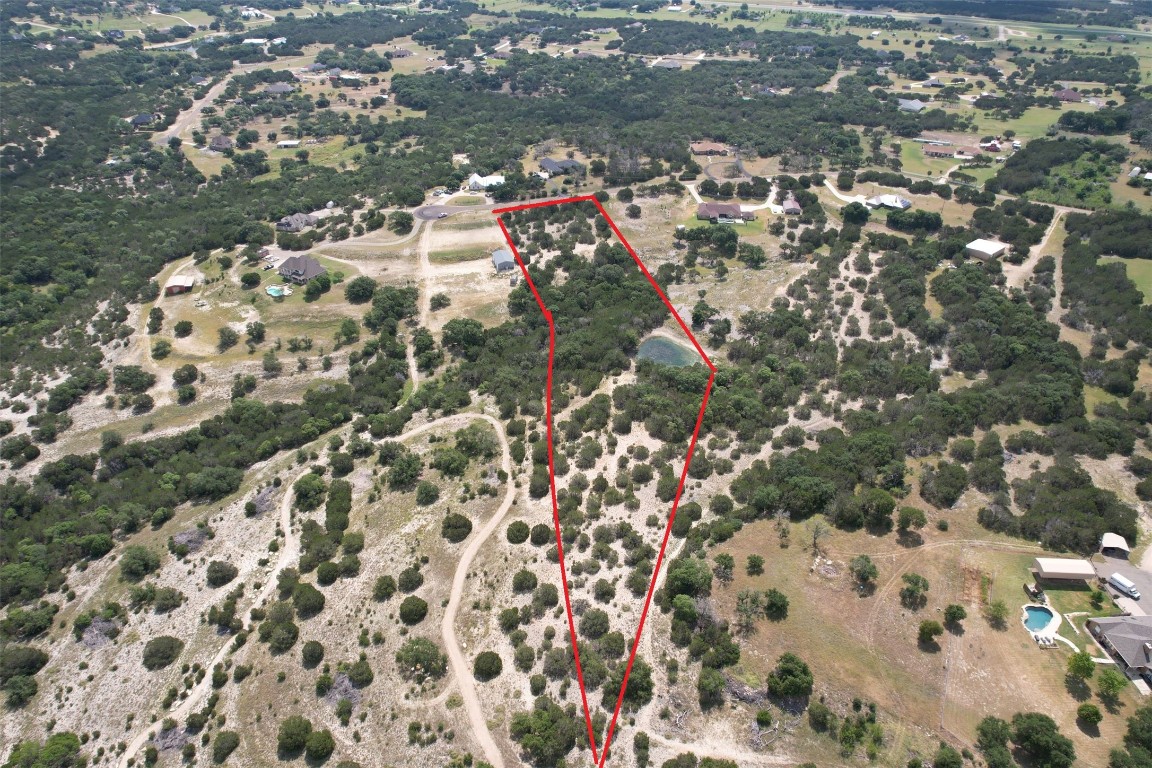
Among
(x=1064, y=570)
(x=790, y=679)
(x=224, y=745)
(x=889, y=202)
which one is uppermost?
(x=889, y=202)

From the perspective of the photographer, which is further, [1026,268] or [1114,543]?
[1026,268]

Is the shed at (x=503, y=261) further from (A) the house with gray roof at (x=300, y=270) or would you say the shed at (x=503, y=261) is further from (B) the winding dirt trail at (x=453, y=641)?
(B) the winding dirt trail at (x=453, y=641)

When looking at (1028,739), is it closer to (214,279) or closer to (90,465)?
(90,465)

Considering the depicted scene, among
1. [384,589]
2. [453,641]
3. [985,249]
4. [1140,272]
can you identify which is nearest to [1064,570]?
[453,641]

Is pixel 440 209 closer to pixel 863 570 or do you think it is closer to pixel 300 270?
pixel 300 270

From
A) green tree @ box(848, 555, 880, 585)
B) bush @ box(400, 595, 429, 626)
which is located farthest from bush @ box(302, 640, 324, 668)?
green tree @ box(848, 555, 880, 585)

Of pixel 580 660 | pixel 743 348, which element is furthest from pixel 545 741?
pixel 743 348
